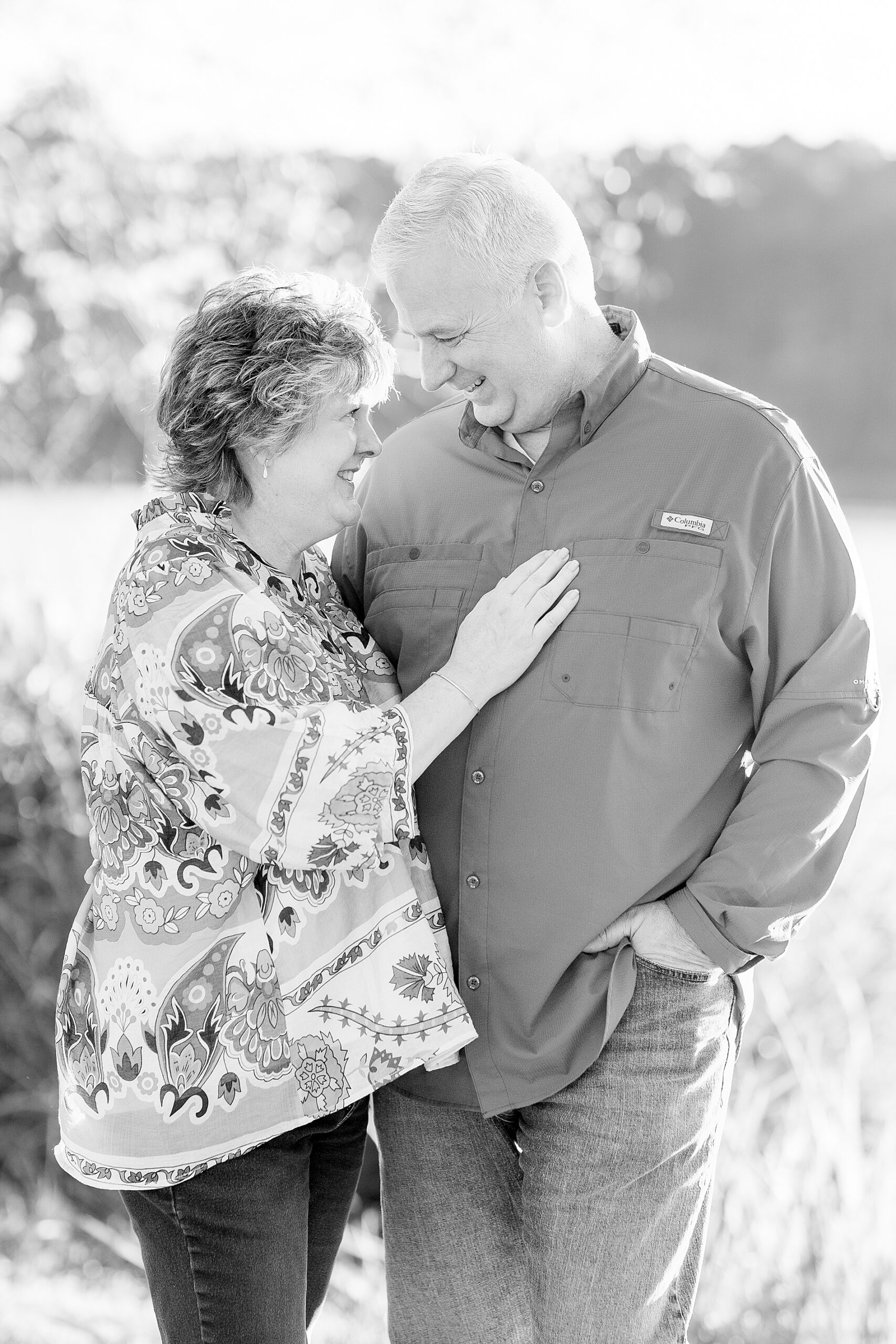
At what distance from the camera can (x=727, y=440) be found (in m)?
1.87

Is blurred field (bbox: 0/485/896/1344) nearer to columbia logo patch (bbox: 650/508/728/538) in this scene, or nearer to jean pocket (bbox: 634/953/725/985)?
jean pocket (bbox: 634/953/725/985)

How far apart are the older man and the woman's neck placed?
0.27 meters

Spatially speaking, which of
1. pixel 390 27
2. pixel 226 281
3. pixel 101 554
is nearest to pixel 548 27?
pixel 390 27

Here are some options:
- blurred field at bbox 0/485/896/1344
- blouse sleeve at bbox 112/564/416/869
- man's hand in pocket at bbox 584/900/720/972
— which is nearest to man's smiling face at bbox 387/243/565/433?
blouse sleeve at bbox 112/564/416/869

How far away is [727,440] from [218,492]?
2.52 ft

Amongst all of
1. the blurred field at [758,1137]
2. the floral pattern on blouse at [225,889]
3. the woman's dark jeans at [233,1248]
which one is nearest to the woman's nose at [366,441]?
the floral pattern on blouse at [225,889]

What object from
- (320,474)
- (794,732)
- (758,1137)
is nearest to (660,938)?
(794,732)

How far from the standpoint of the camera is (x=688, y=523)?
6.00ft

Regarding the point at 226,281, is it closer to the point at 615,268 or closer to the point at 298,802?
the point at 298,802

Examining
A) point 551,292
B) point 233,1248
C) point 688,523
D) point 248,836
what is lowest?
point 233,1248

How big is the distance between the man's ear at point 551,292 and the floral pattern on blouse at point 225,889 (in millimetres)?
593

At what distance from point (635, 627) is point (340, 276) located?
10.2ft

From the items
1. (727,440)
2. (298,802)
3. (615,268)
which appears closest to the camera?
(298,802)

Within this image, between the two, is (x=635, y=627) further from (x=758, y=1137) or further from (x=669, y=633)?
(x=758, y=1137)
